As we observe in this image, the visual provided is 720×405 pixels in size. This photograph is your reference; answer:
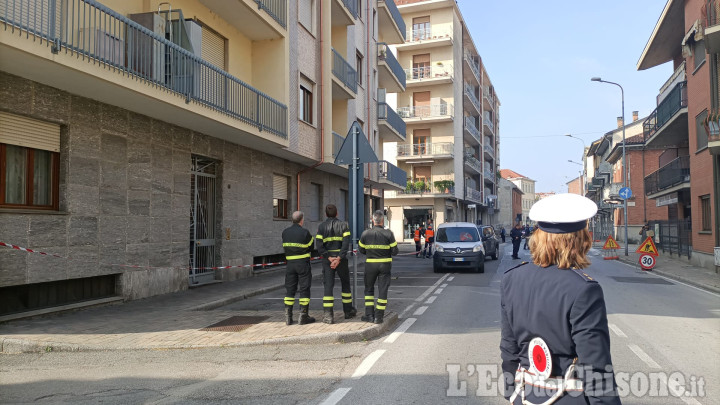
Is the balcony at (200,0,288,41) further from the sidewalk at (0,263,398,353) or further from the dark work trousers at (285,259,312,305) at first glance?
the dark work trousers at (285,259,312,305)

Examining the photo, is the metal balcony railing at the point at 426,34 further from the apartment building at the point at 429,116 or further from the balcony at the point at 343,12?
the balcony at the point at 343,12

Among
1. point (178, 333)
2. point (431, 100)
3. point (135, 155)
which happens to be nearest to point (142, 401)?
point (178, 333)

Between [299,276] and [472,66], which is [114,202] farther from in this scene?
[472,66]

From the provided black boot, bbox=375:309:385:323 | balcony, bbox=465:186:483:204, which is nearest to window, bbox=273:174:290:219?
black boot, bbox=375:309:385:323

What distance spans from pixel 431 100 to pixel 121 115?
37843mm

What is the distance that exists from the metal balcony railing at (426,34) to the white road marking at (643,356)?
4104 cm

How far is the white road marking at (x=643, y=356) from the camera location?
569 cm

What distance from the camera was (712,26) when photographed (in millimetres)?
15461

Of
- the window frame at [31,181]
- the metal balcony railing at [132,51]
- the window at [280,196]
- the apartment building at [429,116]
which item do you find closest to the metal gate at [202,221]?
the metal balcony railing at [132,51]

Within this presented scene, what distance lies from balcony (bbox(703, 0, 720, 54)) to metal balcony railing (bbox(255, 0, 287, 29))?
1281 cm

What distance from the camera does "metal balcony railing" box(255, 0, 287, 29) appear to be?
14.1 meters

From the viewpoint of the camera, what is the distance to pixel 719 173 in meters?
17.9

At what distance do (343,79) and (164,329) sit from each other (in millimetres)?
14477

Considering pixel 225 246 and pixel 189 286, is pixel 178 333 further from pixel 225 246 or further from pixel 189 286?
pixel 225 246
